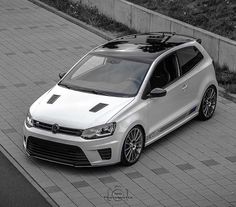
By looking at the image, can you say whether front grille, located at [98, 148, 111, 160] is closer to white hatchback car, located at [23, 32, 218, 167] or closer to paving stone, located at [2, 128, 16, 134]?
white hatchback car, located at [23, 32, 218, 167]

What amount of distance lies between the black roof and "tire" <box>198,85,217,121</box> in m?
1.05

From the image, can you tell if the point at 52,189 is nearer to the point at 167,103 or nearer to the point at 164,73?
the point at 167,103

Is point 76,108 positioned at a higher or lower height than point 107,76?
lower

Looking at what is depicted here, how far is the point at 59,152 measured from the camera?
38.2ft

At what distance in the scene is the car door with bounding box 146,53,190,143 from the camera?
1242cm

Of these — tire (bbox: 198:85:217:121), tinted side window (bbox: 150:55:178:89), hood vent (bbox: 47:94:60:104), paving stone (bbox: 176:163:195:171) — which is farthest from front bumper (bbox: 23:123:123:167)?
tire (bbox: 198:85:217:121)

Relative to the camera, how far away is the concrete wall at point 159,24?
54.6 feet

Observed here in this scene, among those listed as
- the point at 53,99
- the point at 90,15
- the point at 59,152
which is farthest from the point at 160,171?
the point at 90,15

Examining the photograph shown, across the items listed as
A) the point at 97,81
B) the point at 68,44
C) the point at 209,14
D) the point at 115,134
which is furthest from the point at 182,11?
the point at 115,134

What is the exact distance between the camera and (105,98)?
→ 39.9 feet

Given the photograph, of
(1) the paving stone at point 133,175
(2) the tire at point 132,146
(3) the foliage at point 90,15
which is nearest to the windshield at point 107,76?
(2) the tire at point 132,146

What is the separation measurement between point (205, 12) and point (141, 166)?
8.26m

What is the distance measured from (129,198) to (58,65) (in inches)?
284

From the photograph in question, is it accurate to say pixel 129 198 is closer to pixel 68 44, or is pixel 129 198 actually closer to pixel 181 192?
pixel 181 192
